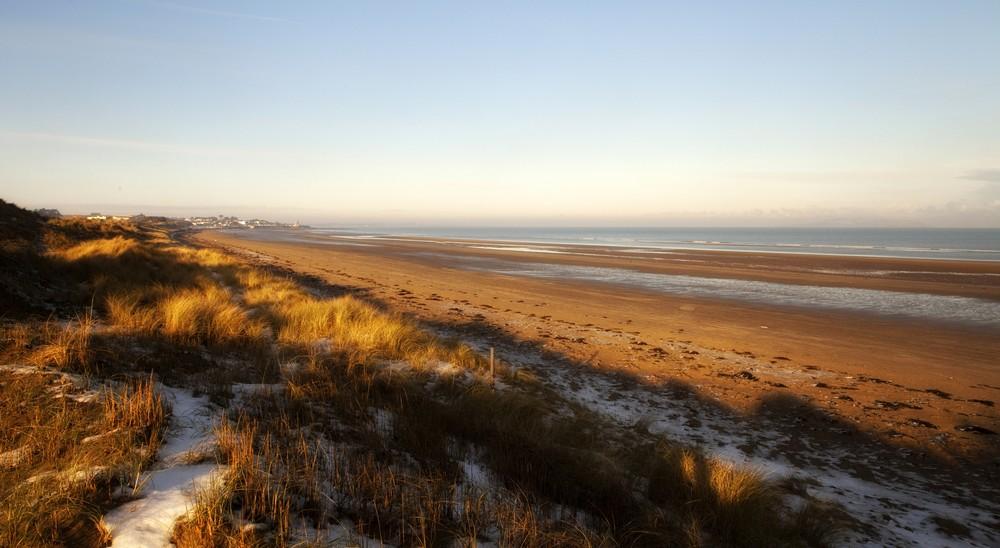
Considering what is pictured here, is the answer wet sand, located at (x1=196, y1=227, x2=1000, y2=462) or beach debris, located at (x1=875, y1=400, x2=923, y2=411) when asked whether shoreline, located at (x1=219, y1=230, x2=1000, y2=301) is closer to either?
wet sand, located at (x1=196, y1=227, x2=1000, y2=462)

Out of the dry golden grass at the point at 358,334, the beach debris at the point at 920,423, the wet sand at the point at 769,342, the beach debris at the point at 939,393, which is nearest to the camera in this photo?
the beach debris at the point at 920,423

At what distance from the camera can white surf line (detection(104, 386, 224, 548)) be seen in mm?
2580

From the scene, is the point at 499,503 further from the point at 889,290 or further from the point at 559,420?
the point at 889,290

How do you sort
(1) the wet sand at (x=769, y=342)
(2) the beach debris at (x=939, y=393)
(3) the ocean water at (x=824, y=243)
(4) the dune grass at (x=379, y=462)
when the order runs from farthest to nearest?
1. (3) the ocean water at (x=824, y=243)
2. (2) the beach debris at (x=939, y=393)
3. (1) the wet sand at (x=769, y=342)
4. (4) the dune grass at (x=379, y=462)

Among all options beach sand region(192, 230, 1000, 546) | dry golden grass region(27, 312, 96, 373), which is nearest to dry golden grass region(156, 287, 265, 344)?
dry golden grass region(27, 312, 96, 373)

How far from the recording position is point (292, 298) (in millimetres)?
13227

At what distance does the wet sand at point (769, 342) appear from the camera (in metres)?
8.26

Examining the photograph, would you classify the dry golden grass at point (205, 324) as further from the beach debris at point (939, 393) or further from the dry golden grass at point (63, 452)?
the beach debris at point (939, 393)

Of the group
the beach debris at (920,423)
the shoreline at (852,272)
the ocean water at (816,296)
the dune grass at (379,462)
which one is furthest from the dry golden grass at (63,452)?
the shoreline at (852,272)

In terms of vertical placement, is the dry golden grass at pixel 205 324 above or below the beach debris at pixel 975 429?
above

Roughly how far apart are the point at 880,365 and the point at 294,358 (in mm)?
12167

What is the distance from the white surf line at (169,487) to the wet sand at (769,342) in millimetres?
7976

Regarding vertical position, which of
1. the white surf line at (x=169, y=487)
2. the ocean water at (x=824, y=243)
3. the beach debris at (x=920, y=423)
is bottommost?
the beach debris at (x=920, y=423)

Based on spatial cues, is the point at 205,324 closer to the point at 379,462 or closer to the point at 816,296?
the point at 379,462
